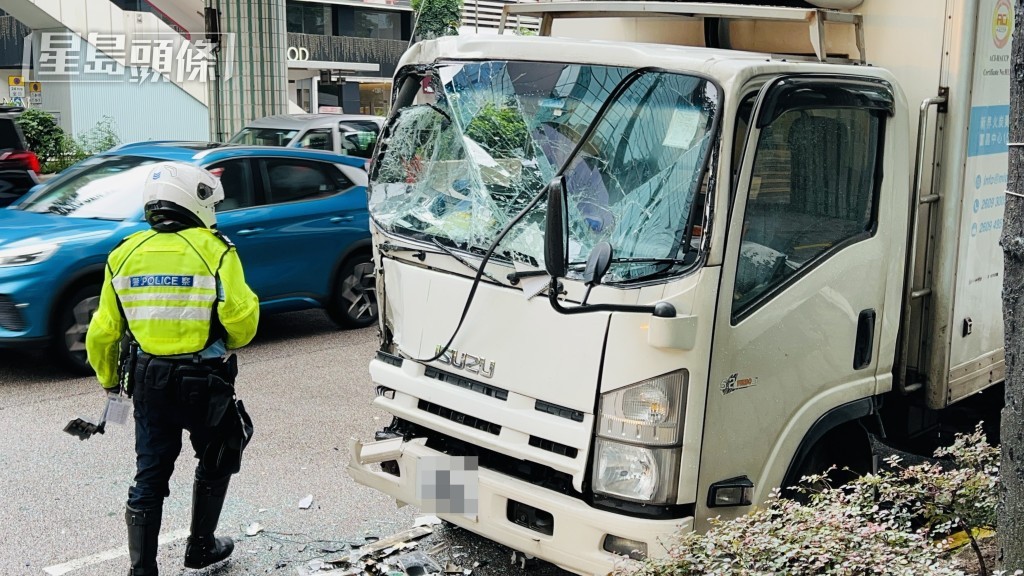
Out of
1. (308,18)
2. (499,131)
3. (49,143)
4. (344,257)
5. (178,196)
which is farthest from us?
(308,18)

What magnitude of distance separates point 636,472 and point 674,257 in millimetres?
786

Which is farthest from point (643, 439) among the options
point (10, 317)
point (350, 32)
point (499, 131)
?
point (350, 32)

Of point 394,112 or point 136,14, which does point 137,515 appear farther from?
point 136,14

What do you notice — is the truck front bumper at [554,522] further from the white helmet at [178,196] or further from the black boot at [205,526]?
the white helmet at [178,196]

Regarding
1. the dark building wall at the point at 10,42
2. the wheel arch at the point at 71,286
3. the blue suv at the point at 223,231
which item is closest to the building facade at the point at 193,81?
the dark building wall at the point at 10,42

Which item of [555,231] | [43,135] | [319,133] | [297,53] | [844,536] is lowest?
[844,536]

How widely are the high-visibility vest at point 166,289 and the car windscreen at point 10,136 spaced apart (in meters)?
7.85

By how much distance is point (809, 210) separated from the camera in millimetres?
4156

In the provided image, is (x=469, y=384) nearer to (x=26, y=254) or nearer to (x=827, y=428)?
(x=827, y=428)

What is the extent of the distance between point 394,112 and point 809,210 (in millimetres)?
1972

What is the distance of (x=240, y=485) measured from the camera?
5.77m

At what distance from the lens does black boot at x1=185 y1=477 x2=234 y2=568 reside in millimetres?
4543

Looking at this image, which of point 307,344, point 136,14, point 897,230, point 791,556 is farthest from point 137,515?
point 136,14

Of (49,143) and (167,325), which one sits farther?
(49,143)
